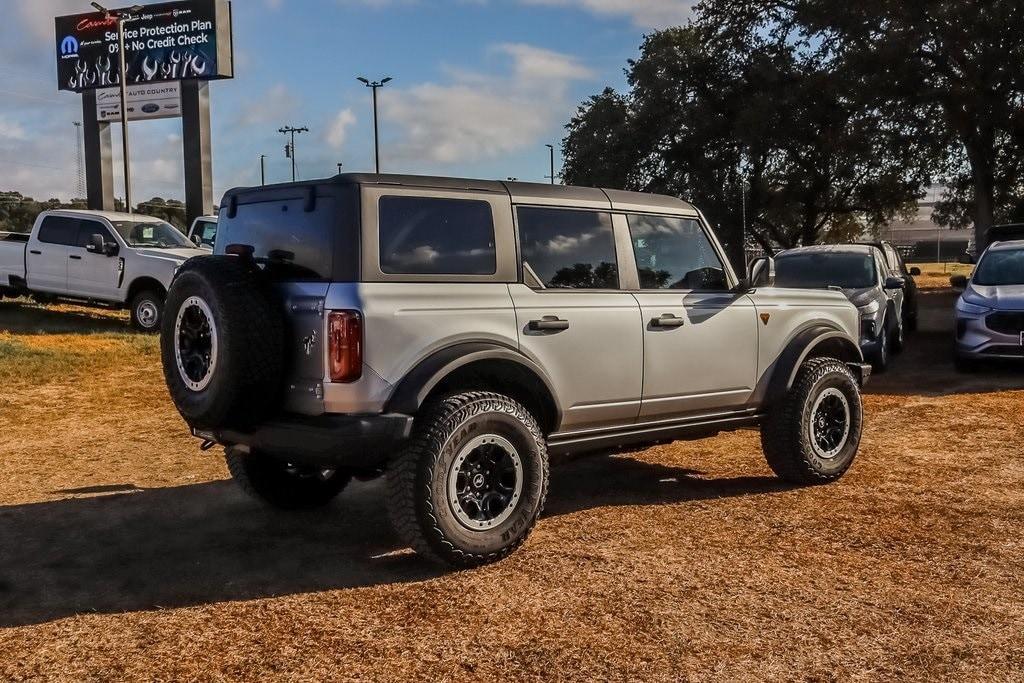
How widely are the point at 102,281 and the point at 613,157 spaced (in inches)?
953

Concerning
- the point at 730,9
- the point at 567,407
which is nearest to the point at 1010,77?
the point at 730,9

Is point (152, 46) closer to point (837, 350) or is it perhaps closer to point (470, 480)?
point (837, 350)

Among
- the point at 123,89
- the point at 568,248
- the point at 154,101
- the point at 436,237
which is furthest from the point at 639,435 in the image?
the point at 154,101

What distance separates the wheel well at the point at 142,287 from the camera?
51.4ft

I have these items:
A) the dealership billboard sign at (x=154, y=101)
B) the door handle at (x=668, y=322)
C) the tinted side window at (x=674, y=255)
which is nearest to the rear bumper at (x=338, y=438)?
the door handle at (x=668, y=322)

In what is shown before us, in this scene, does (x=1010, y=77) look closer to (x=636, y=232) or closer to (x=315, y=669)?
(x=636, y=232)

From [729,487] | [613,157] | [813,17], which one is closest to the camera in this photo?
[729,487]

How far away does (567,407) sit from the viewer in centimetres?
546

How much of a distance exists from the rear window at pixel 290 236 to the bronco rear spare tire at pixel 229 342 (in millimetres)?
181

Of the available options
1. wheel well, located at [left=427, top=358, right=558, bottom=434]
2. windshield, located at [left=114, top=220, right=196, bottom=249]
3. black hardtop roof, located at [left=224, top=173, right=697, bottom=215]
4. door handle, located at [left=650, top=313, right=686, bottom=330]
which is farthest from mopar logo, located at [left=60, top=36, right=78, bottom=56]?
wheel well, located at [left=427, top=358, right=558, bottom=434]

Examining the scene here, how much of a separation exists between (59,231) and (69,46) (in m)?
30.4

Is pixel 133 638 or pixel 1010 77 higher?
pixel 1010 77

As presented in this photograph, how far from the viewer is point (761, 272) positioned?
249 inches

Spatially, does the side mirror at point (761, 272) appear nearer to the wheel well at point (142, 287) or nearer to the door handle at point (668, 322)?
the door handle at point (668, 322)
